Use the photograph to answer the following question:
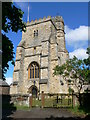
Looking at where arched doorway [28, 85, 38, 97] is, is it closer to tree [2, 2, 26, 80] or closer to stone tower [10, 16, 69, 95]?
stone tower [10, 16, 69, 95]

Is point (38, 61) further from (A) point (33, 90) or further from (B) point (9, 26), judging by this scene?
(B) point (9, 26)

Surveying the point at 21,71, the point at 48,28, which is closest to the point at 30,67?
the point at 21,71

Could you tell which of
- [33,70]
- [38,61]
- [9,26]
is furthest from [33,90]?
[9,26]

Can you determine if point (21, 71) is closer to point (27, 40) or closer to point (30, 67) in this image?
point (30, 67)

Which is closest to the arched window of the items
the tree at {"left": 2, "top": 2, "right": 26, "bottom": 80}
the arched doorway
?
the arched doorway

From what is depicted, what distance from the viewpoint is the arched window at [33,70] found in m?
23.1

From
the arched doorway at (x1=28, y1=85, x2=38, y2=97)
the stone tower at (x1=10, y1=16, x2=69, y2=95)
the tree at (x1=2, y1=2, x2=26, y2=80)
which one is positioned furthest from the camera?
the arched doorway at (x1=28, y1=85, x2=38, y2=97)

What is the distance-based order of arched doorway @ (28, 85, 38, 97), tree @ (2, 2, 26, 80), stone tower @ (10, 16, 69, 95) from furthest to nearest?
arched doorway @ (28, 85, 38, 97) < stone tower @ (10, 16, 69, 95) < tree @ (2, 2, 26, 80)

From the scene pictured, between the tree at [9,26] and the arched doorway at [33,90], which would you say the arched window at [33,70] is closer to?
the arched doorway at [33,90]

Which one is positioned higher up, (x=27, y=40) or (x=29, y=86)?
(x=27, y=40)

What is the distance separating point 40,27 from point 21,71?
34.5 ft

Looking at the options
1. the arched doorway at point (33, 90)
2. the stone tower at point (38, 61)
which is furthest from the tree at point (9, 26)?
the arched doorway at point (33, 90)

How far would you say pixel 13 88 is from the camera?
68.9ft

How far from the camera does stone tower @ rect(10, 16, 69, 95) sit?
68.1ft
